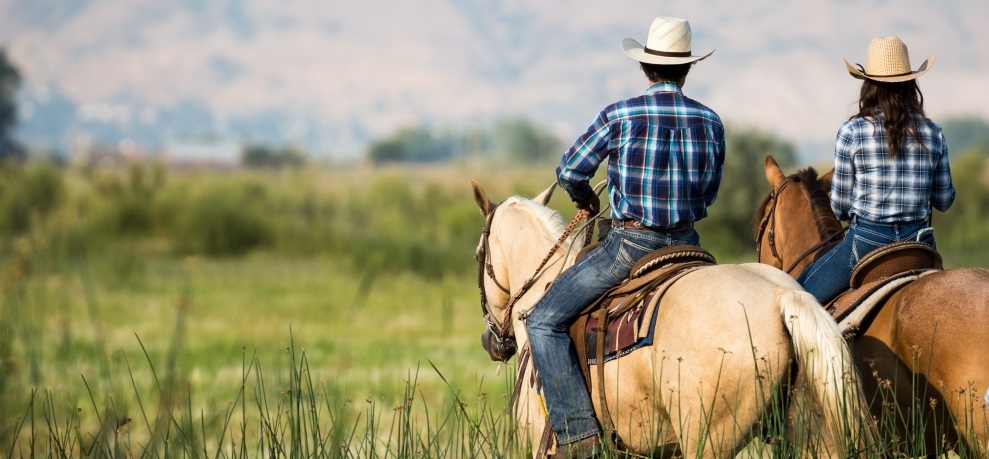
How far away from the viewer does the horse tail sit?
385 cm

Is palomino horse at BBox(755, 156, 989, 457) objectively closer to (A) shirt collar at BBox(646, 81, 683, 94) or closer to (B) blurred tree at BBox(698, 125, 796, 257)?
(A) shirt collar at BBox(646, 81, 683, 94)

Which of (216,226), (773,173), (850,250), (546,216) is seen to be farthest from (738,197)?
(546,216)

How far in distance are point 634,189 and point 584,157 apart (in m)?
0.28

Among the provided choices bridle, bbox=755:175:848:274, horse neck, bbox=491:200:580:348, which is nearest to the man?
horse neck, bbox=491:200:580:348

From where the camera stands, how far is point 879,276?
5160mm

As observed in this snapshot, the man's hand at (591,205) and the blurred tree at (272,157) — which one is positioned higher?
the man's hand at (591,205)

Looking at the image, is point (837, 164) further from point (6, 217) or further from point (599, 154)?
point (6, 217)

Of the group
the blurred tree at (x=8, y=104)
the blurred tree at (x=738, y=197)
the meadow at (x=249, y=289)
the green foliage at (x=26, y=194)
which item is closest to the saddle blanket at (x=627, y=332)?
the meadow at (x=249, y=289)

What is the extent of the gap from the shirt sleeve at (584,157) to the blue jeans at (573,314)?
30 cm

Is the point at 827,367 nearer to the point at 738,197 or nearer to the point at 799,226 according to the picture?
the point at 799,226

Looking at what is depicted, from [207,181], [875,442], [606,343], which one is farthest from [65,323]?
[207,181]

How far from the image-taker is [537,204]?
5516mm

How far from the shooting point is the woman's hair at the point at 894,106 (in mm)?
5277

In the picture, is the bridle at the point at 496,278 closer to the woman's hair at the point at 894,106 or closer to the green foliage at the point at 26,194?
the woman's hair at the point at 894,106
